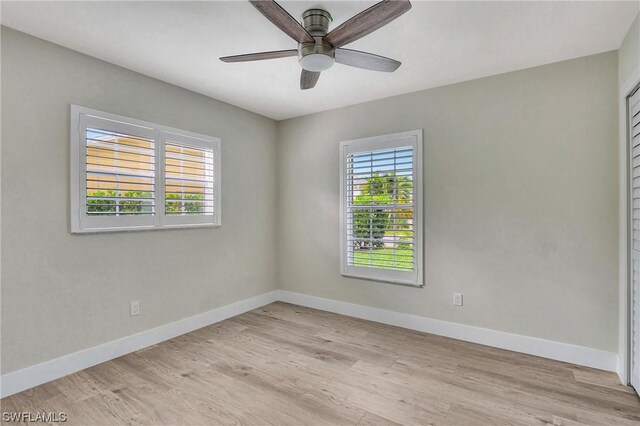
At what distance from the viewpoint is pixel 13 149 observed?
224 centimetres

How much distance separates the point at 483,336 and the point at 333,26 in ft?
9.88

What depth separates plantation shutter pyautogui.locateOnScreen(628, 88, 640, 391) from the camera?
219 centimetres

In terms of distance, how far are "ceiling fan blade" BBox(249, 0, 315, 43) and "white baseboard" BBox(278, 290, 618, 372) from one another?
2877mm

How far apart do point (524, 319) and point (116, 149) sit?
12.9 ft

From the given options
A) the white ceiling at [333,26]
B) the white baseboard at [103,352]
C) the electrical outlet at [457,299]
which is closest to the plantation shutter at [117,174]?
the white ceiling at [333,26]

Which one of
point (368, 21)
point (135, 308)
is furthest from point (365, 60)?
point (135, 308)

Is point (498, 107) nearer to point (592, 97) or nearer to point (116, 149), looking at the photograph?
point (592, 97)

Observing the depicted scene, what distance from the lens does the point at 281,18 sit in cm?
173

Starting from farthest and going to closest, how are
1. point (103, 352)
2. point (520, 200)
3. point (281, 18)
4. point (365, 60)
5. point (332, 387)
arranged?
point (520, 200)
point (103, 352)
point (332, 387)
point (365, 60)
point (281, 18)

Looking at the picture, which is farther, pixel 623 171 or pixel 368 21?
pixel 623 171

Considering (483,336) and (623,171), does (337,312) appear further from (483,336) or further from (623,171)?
(623,171)

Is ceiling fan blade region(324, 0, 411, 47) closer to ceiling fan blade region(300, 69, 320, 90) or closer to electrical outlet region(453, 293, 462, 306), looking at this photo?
ceiling fan blade region(300, 69, 320, 90)

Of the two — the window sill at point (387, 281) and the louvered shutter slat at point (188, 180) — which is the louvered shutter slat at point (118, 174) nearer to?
the louvered shutter slat at point (188, 180)

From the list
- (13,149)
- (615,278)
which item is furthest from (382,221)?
(13,149)
